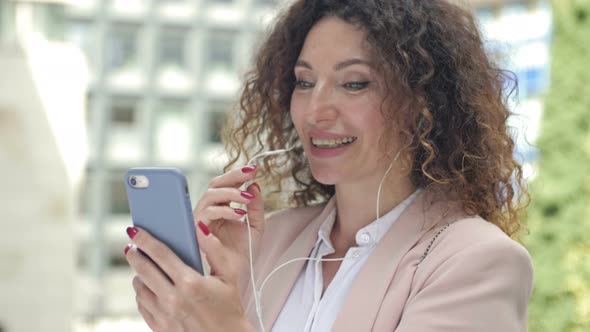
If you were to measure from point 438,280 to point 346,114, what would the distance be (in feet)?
1.37

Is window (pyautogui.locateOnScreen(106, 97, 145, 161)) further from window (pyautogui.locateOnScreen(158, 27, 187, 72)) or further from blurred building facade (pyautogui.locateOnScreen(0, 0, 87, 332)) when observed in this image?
blurred building facade (pyautogui.locateOnScreen(0, 0, 87, 332))

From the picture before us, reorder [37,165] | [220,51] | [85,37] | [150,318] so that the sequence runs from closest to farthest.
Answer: [150,318] < [37,165] < [85,37] < [220,51]

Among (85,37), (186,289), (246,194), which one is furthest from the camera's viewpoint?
(85,37)

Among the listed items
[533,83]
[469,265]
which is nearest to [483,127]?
[469,265]

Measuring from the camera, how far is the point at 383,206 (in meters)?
1.79

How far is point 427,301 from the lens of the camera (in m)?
1.52

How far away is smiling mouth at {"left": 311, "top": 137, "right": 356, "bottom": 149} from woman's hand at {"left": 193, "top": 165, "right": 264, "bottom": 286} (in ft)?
0.55

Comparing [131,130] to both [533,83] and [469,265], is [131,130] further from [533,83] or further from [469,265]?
[469,265]

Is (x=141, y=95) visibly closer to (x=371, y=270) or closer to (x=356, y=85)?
(x=356, y=85)

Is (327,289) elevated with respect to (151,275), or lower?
lower

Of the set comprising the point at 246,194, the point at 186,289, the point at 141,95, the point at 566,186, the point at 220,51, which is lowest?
the point at 141,95

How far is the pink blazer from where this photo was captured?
4.86 feet

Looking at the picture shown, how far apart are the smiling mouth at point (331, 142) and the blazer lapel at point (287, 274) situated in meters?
0.27

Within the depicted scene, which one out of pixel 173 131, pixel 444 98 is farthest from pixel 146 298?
pixel 173 131
